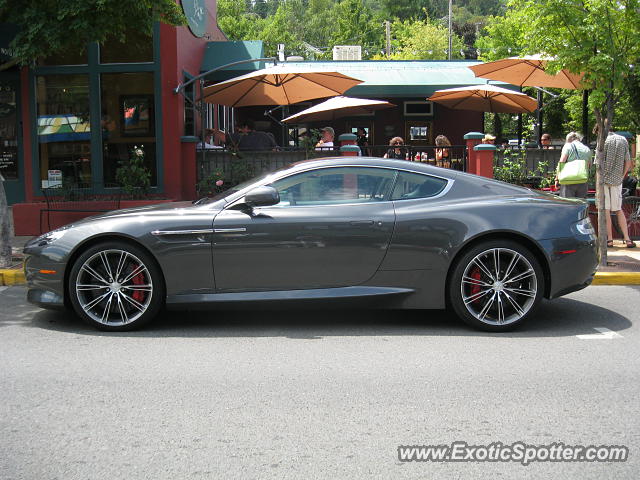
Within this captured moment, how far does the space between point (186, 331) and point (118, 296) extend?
0.65 meters

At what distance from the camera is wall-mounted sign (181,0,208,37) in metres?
14.8

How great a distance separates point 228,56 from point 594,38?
10516mm

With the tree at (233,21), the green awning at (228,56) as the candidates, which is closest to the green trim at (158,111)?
the green awning at (228,56)

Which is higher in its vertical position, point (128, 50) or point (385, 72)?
point (385, 72)

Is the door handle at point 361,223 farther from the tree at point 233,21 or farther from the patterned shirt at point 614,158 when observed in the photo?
the tree at point 233,21

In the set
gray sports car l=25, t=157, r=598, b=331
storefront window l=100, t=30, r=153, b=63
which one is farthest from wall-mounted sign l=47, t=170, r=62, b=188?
gray sports car l=25, t=157, r=598, b=331

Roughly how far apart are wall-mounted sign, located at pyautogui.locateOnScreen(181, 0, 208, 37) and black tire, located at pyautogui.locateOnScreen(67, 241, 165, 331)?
9.60 metres

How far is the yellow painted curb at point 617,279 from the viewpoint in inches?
329

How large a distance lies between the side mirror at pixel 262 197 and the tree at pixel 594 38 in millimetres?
4750

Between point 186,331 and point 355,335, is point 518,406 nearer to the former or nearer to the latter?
point 355,335

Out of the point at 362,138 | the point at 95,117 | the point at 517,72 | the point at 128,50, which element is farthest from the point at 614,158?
the point at 362,138

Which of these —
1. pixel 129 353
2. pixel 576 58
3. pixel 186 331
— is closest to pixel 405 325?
pixel 186 331

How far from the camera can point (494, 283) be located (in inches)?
238

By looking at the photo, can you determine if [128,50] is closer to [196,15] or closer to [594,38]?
[196,15]
